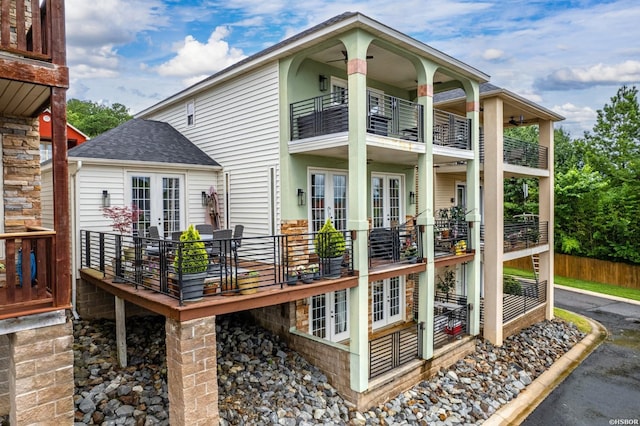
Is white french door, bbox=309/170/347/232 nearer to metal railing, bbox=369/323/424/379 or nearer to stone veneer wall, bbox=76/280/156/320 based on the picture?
metal railing, bbox=369/323/424/379

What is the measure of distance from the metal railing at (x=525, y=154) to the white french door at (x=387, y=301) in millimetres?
6113

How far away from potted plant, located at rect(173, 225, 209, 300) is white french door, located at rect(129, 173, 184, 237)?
460 centimetres

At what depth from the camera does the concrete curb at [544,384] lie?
881cm

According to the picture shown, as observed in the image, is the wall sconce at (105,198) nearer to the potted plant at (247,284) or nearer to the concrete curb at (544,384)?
the potted plant at (247,284)

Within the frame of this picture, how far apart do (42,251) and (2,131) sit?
2.89 meters

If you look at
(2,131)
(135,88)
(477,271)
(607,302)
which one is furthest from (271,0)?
(135,88)

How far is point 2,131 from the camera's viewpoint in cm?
656

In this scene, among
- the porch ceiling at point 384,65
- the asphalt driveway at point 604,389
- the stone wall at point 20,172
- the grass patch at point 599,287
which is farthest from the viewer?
the grass patch at point 599,287

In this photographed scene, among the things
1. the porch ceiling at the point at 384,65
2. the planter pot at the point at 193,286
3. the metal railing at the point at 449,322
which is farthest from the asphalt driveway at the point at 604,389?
the porch ceiling at the point at 384,65

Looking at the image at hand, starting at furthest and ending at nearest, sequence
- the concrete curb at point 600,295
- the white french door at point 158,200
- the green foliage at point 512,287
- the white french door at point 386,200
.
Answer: the concrete curb at point 600,295 → the green foliage at point 512,287 → the white french door at point 386,200 → the white french door at point 158,200

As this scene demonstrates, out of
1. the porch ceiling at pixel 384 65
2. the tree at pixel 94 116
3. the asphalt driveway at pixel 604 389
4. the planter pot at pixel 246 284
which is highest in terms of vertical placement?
the tree at pixel 94 116

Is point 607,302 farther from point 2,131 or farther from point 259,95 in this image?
point 2,131

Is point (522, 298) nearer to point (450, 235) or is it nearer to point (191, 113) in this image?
point (450, 235)

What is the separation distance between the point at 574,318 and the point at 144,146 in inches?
683
